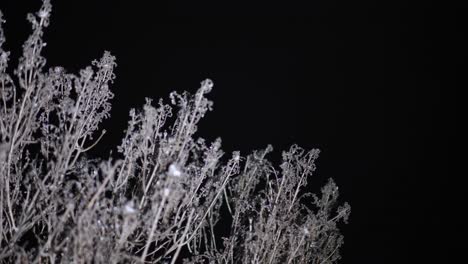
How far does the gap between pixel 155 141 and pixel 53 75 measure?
1.32m

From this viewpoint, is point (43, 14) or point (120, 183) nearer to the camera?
point (43, 14)

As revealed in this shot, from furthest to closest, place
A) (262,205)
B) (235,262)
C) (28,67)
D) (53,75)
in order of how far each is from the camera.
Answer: (235,262), (262,205), (53,75), (28,67)

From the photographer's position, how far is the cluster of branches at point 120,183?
3363 mm

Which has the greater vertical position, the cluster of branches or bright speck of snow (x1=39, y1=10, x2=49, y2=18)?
bright speck of snow (x1=39, y1=10, x2=49, y2=18)

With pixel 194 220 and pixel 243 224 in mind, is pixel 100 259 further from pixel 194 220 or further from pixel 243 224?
pixel 243 224

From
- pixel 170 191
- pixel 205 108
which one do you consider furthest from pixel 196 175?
pixel 170 191

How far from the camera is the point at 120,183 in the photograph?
4066 mm

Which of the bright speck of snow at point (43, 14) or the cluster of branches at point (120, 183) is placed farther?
the bright speck of snow at point (43, 14)

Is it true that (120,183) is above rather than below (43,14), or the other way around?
below

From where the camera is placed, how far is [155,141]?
4422 millimetres

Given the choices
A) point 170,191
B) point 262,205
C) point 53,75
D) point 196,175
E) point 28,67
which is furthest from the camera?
point 262,205

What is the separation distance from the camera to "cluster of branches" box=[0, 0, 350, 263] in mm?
3363

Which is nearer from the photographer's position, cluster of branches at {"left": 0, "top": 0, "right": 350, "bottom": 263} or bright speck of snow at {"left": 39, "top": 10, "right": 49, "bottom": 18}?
cluster of branches at {"left": 0, "top": 0, "right": 350, "bottom": 263}

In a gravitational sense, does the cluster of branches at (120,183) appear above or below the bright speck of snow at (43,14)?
below
